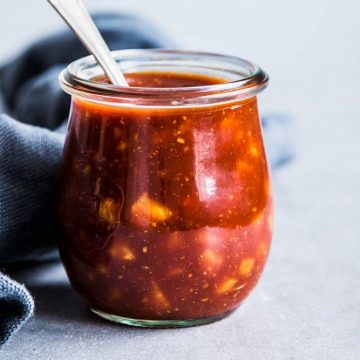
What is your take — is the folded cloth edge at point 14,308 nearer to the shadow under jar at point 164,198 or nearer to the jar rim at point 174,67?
the shadow under jar at point 164,198

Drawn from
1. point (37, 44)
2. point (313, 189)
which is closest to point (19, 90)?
point (37, 44)

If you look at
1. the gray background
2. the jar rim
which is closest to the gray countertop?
the gray background

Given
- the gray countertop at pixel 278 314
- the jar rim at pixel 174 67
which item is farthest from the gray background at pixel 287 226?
the jar rim at pixel 174 67

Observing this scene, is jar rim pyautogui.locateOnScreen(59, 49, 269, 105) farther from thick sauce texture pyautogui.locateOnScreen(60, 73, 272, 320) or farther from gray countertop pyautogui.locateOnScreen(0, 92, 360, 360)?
gray countertop pyautogui.locateOnScreen(0, 92, 360, 360)

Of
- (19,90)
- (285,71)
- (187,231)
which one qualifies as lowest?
(285,71)

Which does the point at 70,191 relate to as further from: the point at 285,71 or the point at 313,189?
the point at 285,71

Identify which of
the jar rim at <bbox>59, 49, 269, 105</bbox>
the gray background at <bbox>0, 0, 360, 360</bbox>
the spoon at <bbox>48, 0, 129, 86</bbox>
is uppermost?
the spoon at <bbox>48, 0, 129, 86</bbox>
